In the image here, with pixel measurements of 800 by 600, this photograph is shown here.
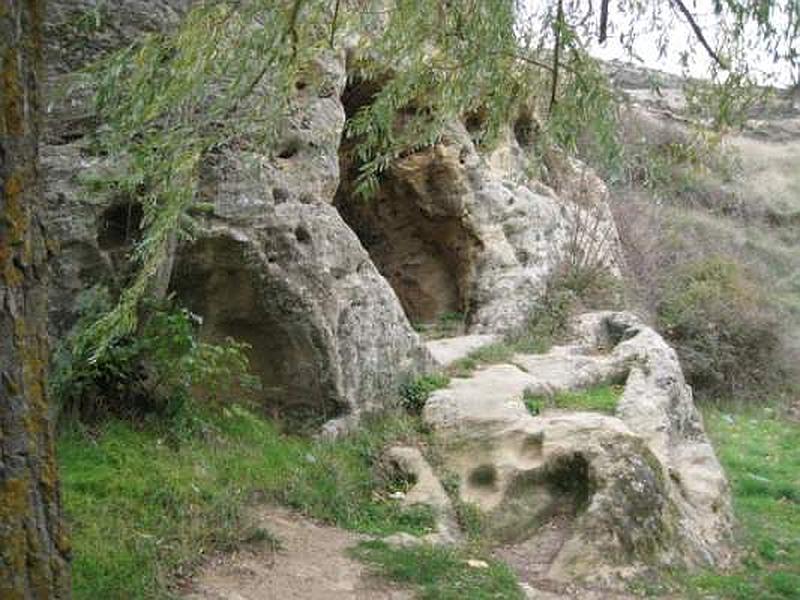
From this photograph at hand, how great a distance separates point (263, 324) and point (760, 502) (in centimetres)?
544

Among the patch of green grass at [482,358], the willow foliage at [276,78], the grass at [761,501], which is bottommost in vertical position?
the grass at [761,501]

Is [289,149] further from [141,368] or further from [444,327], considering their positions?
[444,327]

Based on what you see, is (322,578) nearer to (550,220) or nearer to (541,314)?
(541,314)

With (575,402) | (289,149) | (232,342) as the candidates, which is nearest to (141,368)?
(232,342)

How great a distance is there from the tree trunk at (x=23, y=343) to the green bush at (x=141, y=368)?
2.98 m

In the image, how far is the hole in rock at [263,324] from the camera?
701 centimetres

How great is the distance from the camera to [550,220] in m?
13.9

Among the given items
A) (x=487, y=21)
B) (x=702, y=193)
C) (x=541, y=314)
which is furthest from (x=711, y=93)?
(x=702, y=193)

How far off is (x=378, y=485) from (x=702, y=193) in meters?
19.3

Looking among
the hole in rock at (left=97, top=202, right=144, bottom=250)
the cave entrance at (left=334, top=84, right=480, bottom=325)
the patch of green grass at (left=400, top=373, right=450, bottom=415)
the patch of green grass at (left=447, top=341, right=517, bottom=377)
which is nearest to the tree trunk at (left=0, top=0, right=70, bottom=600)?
the hole in rock at (left=97, top=202, right=144, bottom=250)

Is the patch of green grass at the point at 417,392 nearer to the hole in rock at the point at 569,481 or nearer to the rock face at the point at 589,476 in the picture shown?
the rock face at the point at 589,476

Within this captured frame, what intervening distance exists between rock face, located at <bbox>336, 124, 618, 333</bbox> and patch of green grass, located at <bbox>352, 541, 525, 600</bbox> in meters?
6.21

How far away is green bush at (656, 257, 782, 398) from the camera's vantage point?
Answer: 15070mm

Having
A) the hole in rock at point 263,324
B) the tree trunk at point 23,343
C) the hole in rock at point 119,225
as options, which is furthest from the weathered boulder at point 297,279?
the tree trunk at point 23,343
